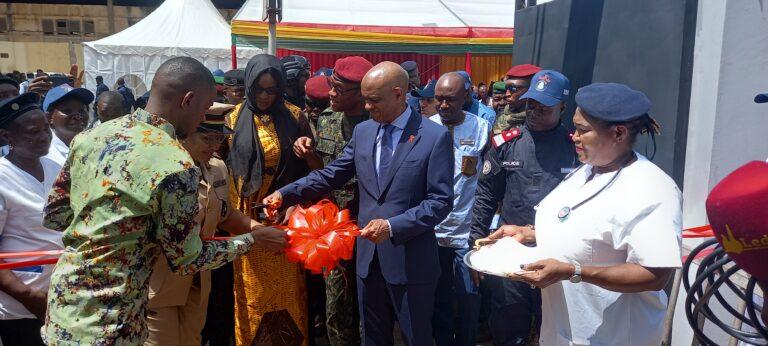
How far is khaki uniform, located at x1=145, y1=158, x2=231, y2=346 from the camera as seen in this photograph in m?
2.92

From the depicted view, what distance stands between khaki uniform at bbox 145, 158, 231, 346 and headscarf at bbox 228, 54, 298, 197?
61 cm

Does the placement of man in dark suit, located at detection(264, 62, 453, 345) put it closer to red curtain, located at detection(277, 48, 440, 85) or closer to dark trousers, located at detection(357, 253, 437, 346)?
dark trousers, located at detection(357, 253, 437, 346)

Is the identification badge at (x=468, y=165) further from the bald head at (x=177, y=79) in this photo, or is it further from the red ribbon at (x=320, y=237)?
the bald head at (x=177, y=79)

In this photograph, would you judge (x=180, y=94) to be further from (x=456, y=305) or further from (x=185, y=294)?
(x=456, y=305)

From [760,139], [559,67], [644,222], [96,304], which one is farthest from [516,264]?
Answer: [559,67]

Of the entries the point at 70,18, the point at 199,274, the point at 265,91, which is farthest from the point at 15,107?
the point at 70,18

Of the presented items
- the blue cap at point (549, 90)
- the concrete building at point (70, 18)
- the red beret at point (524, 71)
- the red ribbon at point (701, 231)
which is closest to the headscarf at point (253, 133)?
the blue cap at point (549, 90)

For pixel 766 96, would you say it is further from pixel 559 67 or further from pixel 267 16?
pixel 267 16

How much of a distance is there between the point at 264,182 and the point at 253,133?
1.17 feet

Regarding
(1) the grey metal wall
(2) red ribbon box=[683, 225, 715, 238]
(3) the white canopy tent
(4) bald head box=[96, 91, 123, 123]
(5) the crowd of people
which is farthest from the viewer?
(3) the white canopy tent

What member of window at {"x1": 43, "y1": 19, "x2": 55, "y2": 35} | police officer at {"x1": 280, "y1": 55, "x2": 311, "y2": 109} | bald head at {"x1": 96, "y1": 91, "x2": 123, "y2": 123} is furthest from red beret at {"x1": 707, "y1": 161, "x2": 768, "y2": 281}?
window at {"x1": 43, "y1": 19, "x2": 55, "y2": 35}

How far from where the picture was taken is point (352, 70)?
4.25 meters

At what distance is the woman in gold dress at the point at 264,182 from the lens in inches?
161

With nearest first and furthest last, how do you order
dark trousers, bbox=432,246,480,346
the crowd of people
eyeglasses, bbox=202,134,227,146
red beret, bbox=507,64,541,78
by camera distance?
the crowd of people
eyeglasses, bbox=202,134,227,146
dark trousers, bbox=432,246,480,346
red beret, bbox=507,64,541,78
